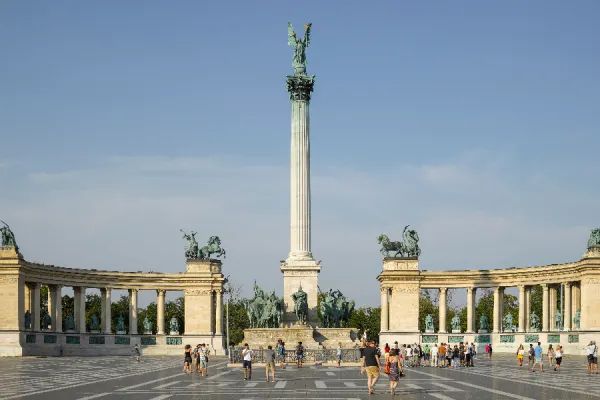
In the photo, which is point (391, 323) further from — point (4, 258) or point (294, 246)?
point (4, 258)

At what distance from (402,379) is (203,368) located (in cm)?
1229

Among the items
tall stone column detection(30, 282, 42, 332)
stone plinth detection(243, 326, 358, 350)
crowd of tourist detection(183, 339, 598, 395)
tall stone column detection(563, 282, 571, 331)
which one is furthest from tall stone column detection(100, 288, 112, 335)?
tall stone column detection(563, 282, 571, 331)

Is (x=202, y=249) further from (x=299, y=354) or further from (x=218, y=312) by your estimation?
(x=299, y=354)

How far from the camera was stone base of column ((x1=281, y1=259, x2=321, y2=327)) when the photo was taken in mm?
79562

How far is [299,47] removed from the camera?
284ft

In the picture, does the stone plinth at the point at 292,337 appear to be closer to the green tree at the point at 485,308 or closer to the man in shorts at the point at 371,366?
the man in shorts at the point at 371,366

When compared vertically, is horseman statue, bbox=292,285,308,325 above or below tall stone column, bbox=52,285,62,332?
above

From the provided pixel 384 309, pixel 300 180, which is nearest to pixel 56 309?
pixel 384 309

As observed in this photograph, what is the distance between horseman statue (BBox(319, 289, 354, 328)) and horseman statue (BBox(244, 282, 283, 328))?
380 cm

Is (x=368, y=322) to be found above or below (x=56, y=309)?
below

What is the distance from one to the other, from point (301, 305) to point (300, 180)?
12.7m

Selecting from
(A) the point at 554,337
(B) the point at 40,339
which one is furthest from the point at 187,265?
(A) the point at 554,337

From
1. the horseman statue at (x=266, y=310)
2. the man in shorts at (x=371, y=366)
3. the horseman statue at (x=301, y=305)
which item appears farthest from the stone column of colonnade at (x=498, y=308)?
the man in shorts at (x=371, y=366)

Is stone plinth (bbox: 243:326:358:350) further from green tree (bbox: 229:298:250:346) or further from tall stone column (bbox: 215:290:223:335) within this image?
green tree (bbox: 229:298:250:346)
